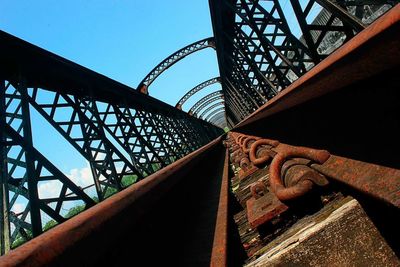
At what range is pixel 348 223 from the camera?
2.71 ft

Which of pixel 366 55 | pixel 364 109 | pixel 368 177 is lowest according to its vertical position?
pixel 368 177

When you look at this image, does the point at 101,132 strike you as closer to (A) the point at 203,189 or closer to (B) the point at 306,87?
(A) the point at 203,189

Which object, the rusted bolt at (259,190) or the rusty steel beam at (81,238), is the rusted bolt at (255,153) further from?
the rusty steel beam at (81,238)

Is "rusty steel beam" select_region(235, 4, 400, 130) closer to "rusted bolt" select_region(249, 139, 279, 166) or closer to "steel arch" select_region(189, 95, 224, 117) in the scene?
"rusted bolt" select_region(249, 139, 279, 166)

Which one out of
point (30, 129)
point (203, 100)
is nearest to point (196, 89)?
point (203, 100)

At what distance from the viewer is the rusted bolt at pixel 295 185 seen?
43.9 inches

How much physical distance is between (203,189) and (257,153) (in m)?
0.57

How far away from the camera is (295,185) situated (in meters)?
1.14

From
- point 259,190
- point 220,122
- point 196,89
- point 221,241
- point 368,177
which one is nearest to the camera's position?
point 368,177

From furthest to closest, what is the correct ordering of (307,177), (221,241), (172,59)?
(172,59) → (221,241) → (307,177)

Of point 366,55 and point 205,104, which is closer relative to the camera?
point 366,55

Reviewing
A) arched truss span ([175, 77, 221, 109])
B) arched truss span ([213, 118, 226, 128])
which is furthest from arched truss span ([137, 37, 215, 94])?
arched truss span ([213, 118, 226, 128])

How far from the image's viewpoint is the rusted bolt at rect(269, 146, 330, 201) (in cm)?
111

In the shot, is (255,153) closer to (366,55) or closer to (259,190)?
(259,190)
